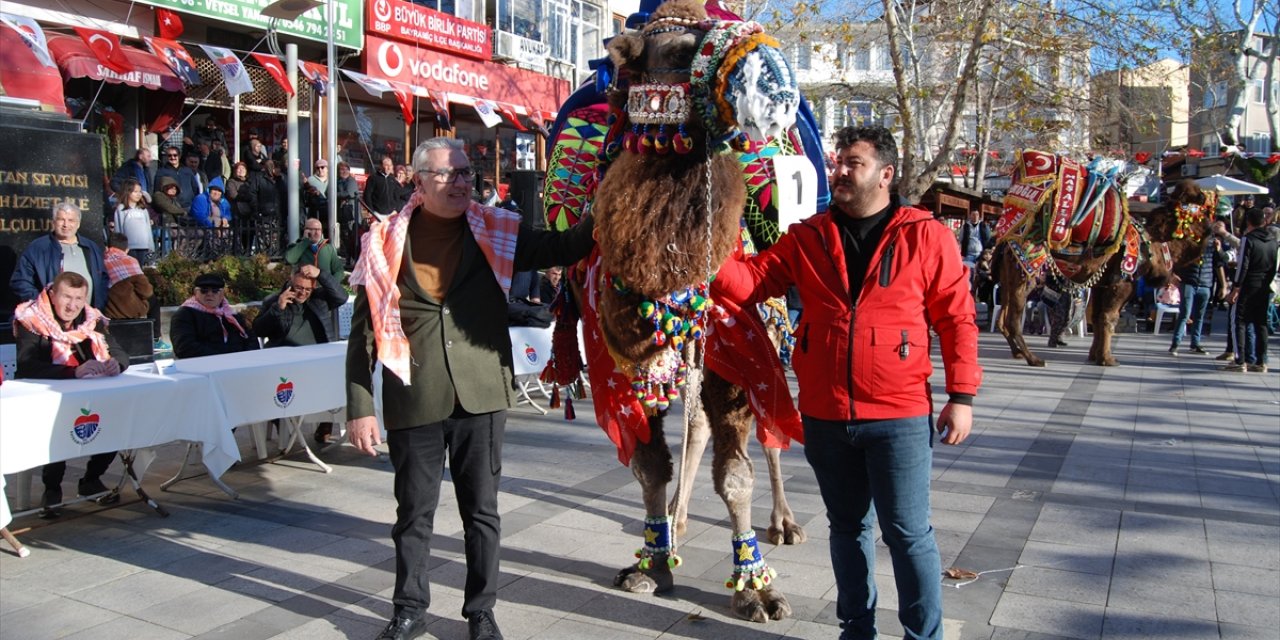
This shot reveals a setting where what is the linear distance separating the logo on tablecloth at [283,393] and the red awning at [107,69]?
9774 mm

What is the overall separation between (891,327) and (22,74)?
8401 millimetres

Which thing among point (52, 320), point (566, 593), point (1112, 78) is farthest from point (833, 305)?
point (1112, 78)

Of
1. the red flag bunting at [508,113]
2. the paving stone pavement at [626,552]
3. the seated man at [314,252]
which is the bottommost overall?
the paving stone pavement at [626,552]

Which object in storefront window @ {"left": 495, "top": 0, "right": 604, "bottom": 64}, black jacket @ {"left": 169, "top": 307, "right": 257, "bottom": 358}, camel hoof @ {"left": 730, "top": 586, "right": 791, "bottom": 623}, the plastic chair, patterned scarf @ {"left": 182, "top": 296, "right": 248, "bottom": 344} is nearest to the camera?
camel hoof @ {"left": 730, "top": 586, "right": 791, "bottom": 623}

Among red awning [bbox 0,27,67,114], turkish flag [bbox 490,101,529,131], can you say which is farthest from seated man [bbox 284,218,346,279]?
turkish flag [bbox 490,101,529,131]

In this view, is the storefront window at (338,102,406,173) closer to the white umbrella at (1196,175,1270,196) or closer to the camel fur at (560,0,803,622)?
the white umbrella at (1196,175,1270,196)

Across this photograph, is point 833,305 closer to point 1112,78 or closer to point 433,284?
point 433,284

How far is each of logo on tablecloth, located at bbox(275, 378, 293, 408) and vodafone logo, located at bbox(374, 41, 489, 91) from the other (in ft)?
49.9

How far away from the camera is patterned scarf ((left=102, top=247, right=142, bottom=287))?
27.2 feet

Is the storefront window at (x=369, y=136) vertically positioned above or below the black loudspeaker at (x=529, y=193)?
above

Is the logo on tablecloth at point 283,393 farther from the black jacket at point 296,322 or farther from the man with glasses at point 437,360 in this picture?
the man with glasses at point 437,360

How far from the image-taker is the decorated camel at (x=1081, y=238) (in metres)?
11.3

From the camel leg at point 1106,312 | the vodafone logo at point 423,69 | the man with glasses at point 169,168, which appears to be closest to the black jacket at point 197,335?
the man with glasses at point 169,168

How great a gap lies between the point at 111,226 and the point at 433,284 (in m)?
9.92
